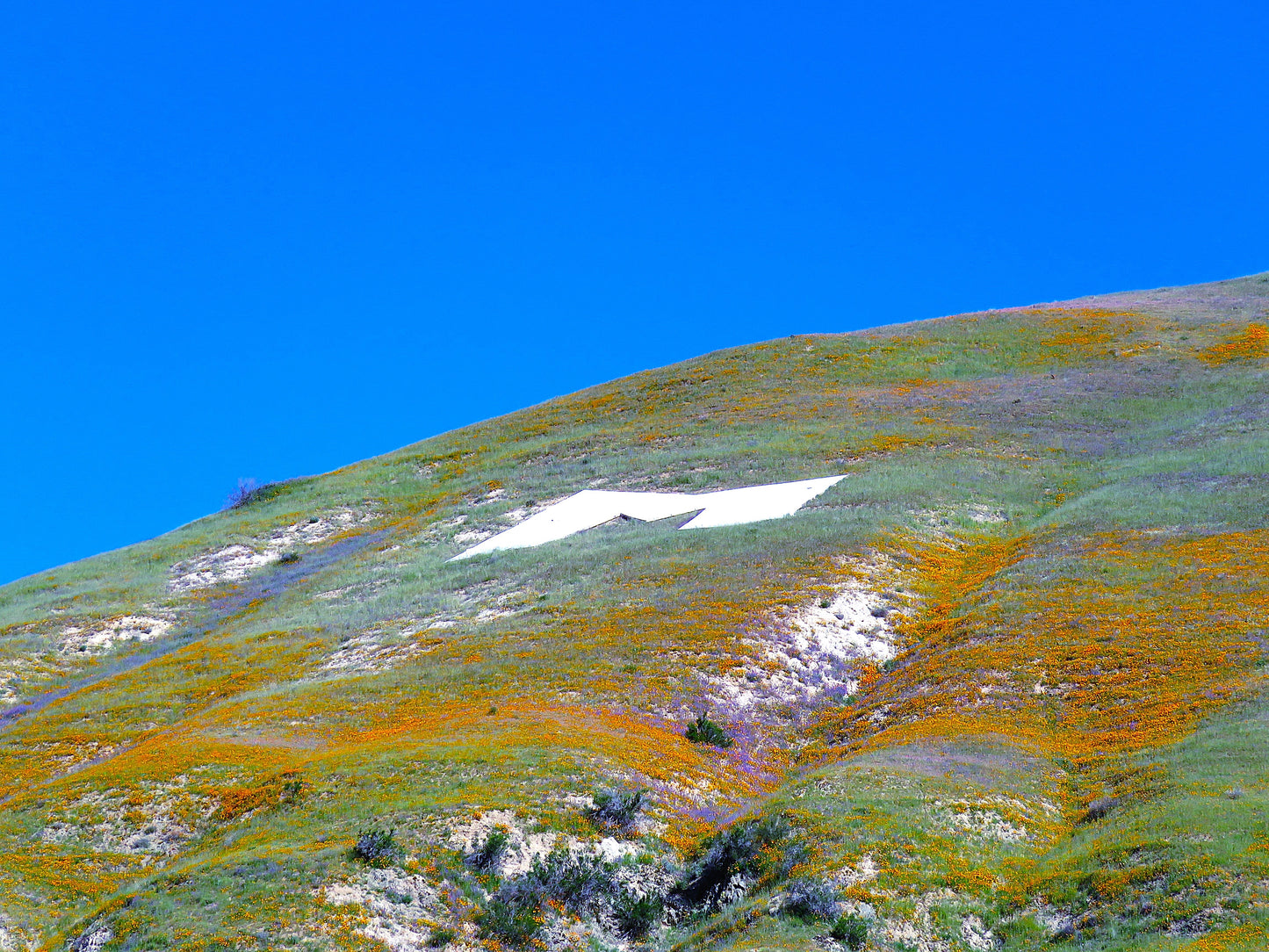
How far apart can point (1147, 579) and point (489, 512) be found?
122 feet

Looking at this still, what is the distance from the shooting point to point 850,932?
16.0 metres

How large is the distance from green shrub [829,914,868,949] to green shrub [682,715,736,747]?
32.2 feet

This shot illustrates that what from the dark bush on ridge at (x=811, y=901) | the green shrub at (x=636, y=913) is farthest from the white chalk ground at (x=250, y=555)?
the dark bush on ridge at (x=811, y=901)

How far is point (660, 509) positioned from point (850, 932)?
38785mm

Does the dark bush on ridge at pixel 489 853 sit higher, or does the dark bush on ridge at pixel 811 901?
the dark bush on ridge at pixel 489 853

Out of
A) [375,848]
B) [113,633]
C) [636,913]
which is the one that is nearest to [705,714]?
[636,913]

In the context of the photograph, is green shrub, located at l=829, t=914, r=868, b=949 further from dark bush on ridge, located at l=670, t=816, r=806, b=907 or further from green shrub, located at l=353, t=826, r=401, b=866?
green shrub, located at l=353, t=826, r=401, b=866

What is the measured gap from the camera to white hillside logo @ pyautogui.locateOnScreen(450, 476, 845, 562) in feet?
163

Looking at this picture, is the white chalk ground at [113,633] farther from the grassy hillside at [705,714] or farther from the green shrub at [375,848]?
the green shrub at [375,848]

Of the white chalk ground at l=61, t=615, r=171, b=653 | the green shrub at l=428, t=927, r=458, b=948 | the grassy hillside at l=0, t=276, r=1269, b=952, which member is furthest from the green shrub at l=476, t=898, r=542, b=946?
the white chalk ground at l=61, t=615, r=171, b=653

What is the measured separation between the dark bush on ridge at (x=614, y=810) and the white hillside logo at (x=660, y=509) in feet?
87.9

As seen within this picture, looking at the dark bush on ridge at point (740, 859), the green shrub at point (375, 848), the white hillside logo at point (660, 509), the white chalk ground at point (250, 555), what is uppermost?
the white chalk ground at point (250, 555)

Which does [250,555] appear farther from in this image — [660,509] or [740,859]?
[740,859]

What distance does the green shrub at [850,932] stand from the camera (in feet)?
52.2
